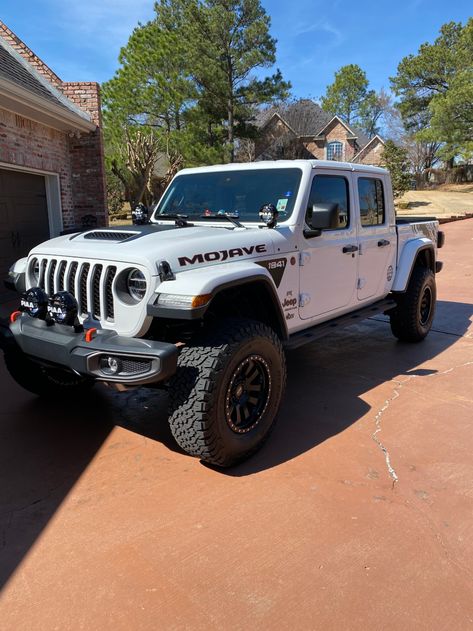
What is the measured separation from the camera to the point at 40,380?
4031mm

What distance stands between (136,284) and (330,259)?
184 cm

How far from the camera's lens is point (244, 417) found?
3234 mm

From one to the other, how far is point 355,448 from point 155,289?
1.73 meters

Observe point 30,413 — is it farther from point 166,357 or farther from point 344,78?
point 344,78

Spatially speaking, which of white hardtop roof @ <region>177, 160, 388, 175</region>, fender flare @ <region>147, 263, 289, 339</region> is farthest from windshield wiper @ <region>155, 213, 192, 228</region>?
fender flare @ <region>147, 263, 289, 339</region>

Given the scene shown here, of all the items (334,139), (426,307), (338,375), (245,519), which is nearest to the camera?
(245,519)

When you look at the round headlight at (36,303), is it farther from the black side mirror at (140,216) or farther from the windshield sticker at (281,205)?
the windshield sticker at (281,205)

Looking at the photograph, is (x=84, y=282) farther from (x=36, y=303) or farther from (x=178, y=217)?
(x=178, y=217)

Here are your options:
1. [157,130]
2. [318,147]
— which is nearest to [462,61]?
[318,147]

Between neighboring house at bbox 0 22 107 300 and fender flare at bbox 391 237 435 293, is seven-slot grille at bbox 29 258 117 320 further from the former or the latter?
neighboring house at bbox 0 22 107 300

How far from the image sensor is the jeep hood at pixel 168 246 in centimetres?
293

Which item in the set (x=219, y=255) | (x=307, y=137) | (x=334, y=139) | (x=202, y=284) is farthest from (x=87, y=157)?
(x=334, y=139)

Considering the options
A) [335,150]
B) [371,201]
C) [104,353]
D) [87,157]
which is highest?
[335,150]

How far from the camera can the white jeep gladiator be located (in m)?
2.81
